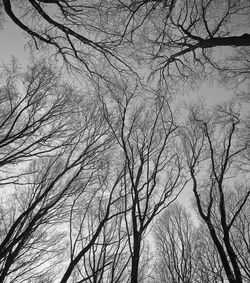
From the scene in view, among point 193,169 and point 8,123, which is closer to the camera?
point 8,123

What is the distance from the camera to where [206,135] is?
8.77m

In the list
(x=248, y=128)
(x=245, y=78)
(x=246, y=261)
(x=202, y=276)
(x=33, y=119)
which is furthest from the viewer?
(x=202, y=276)

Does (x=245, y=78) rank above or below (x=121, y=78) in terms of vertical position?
above

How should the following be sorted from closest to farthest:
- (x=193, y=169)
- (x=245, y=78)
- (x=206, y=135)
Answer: (x=245, y=78), (x=193, y=169), (x=206, y=135)

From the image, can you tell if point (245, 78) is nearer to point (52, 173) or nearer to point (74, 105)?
point (74, 105)

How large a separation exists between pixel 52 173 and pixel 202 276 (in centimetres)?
1364

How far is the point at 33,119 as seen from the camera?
16.9 feet

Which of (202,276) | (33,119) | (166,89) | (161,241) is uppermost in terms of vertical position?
(166,89)

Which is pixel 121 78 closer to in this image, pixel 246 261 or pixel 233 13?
pixel 233 13

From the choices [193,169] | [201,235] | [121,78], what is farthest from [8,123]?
[201,235]

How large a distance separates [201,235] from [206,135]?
344 inches

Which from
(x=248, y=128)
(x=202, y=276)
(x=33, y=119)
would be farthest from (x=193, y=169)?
(x=202, y=276)

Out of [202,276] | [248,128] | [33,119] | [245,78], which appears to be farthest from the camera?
[202,276]

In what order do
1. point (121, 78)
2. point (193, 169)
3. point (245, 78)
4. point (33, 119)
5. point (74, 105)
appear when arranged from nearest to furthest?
1. point (121, 78)
2. point (33, 119)
3. point (74, 105)
4. point (245, 78)
5. point (193, 169)
